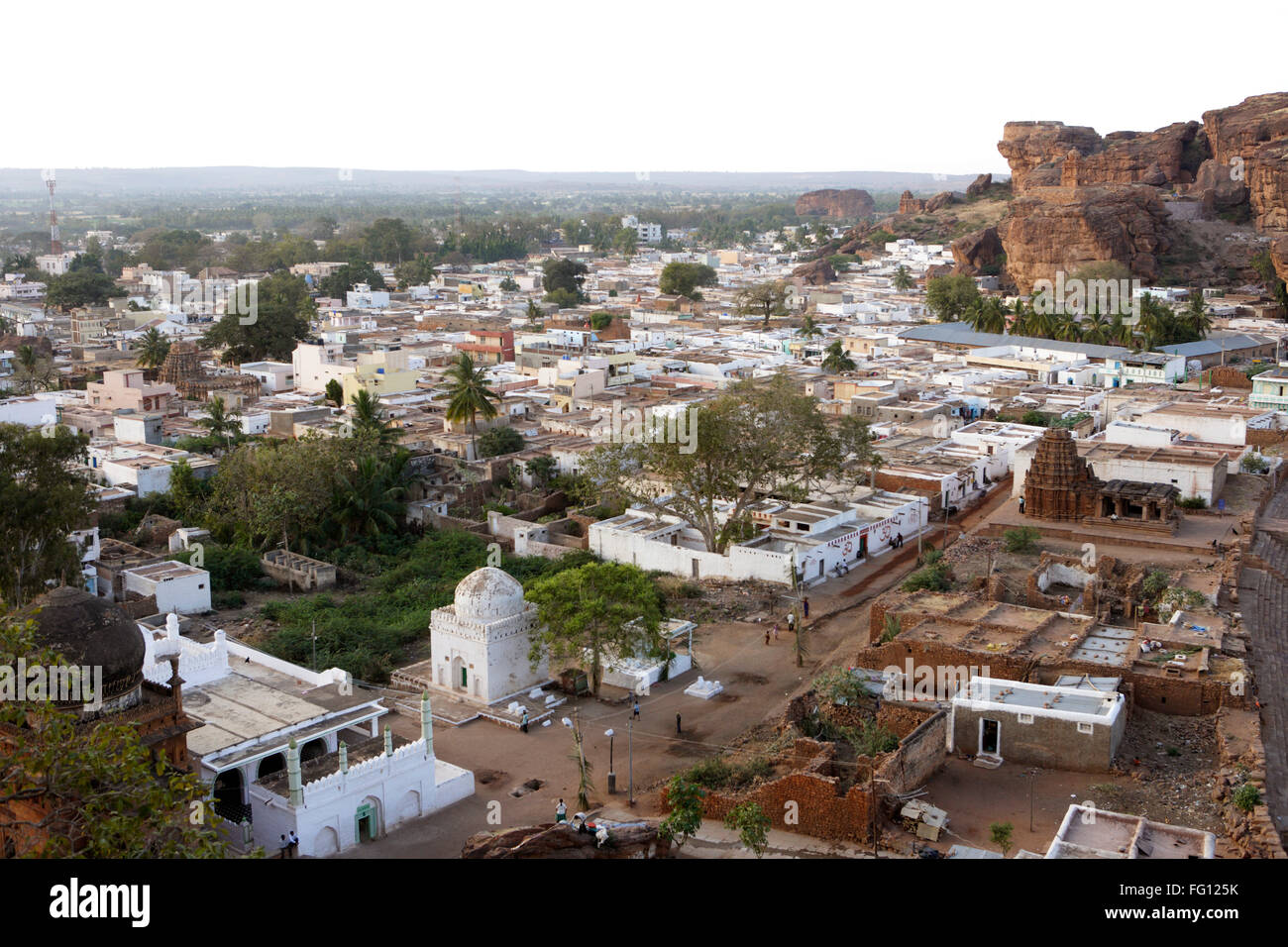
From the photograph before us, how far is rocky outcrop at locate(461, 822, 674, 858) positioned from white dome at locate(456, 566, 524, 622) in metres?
6.99

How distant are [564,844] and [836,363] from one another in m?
42.2

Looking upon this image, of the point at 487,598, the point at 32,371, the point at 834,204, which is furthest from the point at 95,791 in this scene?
the point at 834,204

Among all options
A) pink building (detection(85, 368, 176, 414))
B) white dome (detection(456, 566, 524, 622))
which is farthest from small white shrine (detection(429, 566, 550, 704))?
pink building (detection(85, 368, 176, 414))

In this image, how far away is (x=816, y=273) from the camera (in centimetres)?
10019

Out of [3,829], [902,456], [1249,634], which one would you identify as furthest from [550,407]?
[3,829]

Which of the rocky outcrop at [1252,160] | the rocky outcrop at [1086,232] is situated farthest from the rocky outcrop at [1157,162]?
the rocky outcrop at [1086,232]

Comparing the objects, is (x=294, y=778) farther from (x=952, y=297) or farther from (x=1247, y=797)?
(x=952, y=297)

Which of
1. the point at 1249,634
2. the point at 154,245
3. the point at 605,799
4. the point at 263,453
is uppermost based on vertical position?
the point at 154,245

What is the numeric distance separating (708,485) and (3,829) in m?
19.0

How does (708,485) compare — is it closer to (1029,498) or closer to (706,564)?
(706,564)

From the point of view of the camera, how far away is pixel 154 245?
369 feet

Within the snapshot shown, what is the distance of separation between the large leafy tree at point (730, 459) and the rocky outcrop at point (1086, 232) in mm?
52280

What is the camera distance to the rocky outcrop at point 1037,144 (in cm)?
10188

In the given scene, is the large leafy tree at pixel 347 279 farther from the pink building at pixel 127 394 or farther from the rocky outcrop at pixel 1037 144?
the rocky outcrop at pixel 1037 144
